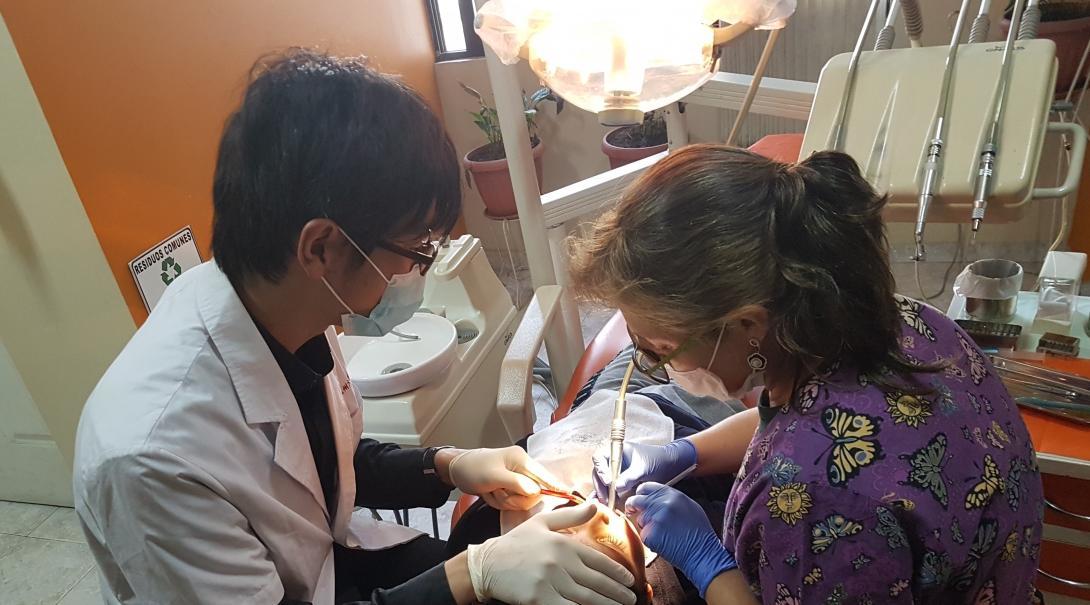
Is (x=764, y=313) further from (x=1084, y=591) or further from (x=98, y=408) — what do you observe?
(x=1084, y=591)

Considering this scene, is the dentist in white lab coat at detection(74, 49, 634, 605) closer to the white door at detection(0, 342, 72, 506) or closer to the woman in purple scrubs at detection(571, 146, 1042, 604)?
the woman in purple scrubs at detection(571, 146, 1042, 604)

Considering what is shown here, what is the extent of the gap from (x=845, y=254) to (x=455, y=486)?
885 mm

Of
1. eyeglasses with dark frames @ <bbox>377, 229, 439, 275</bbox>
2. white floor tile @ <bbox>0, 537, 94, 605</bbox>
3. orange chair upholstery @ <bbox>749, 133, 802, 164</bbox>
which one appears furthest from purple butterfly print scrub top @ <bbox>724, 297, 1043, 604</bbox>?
white floor tile @ <bbox>0, 537, 94, 605</bbox>

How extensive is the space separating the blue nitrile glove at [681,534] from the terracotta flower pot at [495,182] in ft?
6.84

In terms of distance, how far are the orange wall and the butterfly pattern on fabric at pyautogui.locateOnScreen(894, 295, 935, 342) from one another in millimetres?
1231

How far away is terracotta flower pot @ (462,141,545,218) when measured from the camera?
10.3 feet

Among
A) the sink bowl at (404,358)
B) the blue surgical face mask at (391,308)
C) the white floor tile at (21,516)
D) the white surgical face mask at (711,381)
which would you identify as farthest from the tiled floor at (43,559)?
the white surgical face mask at (711,381)

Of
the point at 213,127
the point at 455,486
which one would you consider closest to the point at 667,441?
the point at 455,486

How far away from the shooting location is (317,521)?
124 cm

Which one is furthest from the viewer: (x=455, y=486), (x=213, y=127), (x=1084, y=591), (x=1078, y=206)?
(x=1078, y=206)

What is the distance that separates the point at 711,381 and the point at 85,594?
6.98 ft

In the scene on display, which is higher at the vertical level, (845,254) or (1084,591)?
(845,254)

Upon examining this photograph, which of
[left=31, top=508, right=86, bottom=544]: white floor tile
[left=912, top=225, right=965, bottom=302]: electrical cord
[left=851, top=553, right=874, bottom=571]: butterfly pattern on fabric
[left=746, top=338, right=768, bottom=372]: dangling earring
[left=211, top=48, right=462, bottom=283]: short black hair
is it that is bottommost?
[left=31, top=508, right=86, bottom=544]: white floor tile

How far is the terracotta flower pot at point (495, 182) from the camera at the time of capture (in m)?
3.14
